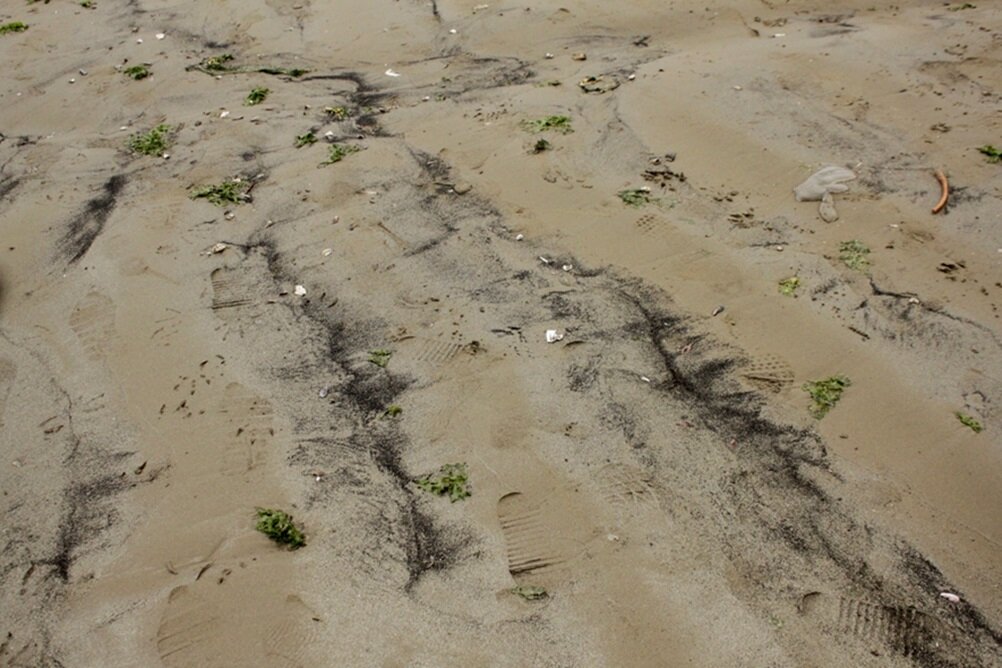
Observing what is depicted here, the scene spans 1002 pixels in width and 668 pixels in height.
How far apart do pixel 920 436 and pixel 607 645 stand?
1.62 meters

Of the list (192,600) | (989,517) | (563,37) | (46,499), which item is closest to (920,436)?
(989,517)

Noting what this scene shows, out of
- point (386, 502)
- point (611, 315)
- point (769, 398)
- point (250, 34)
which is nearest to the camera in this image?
point (386, 502)

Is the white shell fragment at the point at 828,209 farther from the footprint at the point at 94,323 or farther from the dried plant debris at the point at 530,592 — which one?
the footprint at the point at 94,323

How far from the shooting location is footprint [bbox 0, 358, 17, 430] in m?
3.72

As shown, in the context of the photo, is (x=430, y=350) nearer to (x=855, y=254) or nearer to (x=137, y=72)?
(x=855, y=254)

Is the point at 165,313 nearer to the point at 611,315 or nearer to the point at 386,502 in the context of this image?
the point at 386,502

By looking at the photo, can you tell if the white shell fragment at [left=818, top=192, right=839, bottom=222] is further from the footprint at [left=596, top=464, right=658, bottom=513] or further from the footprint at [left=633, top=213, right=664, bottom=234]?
the footprint at [left=596, top=464, right=658, bottom=513]

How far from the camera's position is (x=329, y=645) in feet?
8.84

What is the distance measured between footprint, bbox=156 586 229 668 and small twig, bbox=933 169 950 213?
164 inches

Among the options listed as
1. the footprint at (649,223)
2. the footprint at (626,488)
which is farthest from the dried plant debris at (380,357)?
the footprint at (649,223)

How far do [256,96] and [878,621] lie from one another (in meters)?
5.54

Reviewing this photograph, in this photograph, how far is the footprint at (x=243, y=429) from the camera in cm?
330

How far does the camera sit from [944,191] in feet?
14.2

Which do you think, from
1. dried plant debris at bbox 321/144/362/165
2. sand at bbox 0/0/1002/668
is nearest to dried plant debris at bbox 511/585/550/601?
sand at bbox 0/0/1002/668
